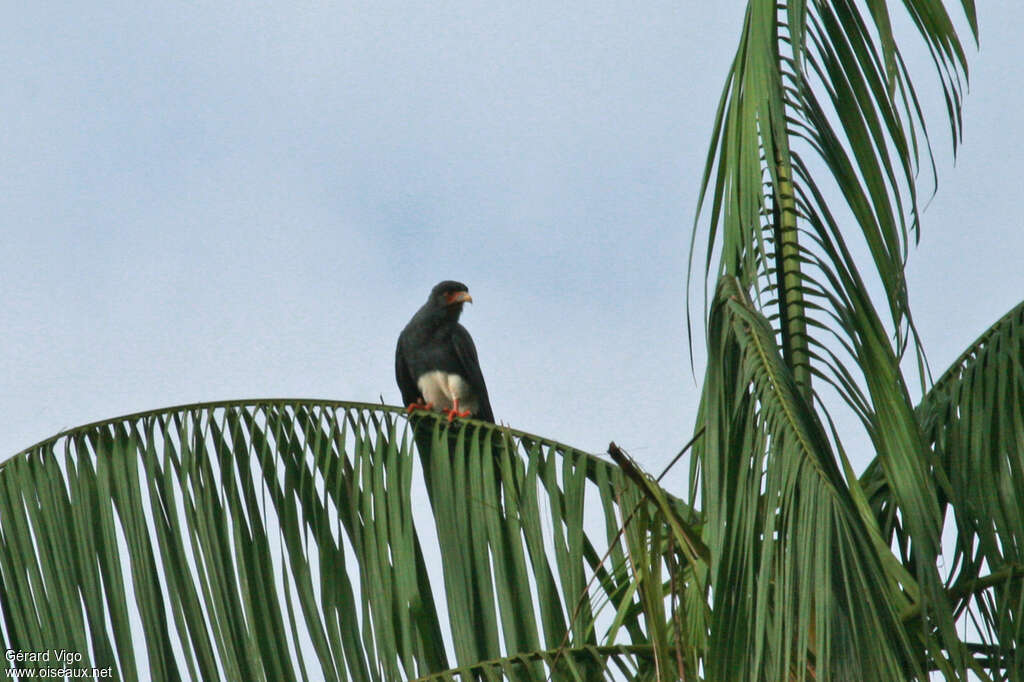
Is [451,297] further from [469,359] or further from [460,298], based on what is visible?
[469,359]

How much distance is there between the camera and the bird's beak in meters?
7.41

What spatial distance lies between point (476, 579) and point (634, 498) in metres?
0.54

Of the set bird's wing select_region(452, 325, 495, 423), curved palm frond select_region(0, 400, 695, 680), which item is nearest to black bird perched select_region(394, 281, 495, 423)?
bird's wing select_region(452, 325, 495, 423)

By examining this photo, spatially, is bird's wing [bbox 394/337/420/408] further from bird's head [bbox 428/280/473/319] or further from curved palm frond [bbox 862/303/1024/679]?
curved palm frond [bbox 862/303/1024/679]

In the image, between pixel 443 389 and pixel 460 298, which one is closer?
pixel 443 389

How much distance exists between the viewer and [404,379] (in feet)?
24.9

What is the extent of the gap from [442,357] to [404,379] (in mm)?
414

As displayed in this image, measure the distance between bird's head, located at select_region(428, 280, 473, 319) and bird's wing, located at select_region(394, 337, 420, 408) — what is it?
35 cm

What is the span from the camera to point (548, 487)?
3918mm

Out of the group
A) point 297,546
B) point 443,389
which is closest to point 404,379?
point 443,389

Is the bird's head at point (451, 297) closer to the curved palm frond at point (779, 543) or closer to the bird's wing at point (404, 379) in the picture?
the bird's wing at point (404, 379)

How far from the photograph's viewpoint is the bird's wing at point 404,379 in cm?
755

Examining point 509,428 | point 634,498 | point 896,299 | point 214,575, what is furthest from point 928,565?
point 214,575

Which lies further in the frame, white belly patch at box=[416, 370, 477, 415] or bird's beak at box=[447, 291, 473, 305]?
bird's beak at box=[447, 291, 473, 305]
